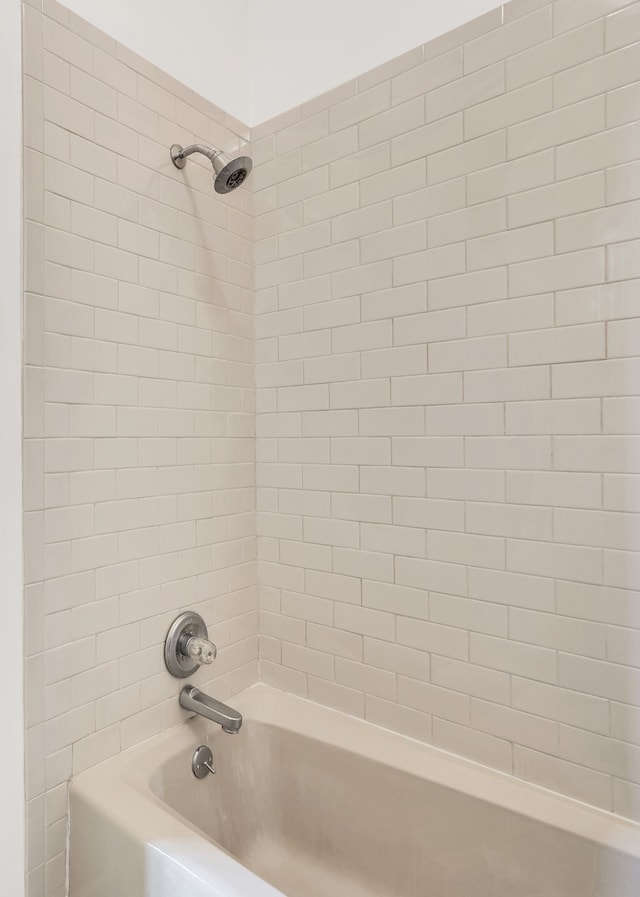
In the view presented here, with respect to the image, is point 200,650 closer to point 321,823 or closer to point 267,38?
point 321,823

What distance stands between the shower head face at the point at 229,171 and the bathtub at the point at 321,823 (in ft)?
4.26

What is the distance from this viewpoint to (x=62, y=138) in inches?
44.1

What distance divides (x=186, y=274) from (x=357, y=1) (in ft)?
2.67

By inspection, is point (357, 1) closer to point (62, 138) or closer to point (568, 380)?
point (62, 138)

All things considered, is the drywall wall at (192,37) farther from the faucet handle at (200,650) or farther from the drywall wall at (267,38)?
the faucet handle at (200,650)

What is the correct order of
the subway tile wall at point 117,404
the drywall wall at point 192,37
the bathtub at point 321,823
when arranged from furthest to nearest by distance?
the drywall wall at point 192,37
the subway tile wall at point 117,404
the bathtub at point 321,823

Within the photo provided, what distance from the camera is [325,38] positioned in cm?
143

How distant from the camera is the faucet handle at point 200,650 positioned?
127 centimetres

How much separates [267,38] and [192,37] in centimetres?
25

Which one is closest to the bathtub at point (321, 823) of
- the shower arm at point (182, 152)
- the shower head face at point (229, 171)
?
the shower head face at point (229, 171)

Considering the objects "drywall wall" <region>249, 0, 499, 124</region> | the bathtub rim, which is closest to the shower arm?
"drywall wall" <region>249, 0, 499, 124</region>

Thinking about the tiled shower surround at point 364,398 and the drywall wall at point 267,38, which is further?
the drywall wall at point 267,38

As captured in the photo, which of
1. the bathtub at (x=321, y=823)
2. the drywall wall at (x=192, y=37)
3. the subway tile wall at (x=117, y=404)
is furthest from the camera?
the drywall wall at (x=192, y=37)

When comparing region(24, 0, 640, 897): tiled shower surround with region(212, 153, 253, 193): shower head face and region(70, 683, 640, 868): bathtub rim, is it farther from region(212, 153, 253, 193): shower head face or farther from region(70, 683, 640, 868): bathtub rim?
region(212, 153, 253, 193): shower head face
